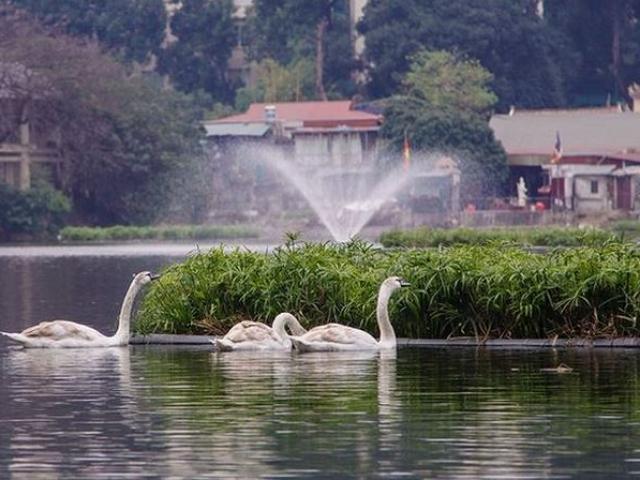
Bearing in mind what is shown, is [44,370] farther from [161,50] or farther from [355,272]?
[161,50]

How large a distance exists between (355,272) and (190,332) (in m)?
2.10

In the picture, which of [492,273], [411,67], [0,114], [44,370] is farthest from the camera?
[411,67]

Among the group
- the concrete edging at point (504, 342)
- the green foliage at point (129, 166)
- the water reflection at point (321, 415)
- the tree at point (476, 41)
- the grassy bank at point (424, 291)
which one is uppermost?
the tree at point (476, 41)

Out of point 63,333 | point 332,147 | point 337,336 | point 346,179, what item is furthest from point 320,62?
point 337,336

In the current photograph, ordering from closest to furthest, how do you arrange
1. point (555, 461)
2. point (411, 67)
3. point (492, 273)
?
point (555, 461) < point (492, 273) < point (411, 67)

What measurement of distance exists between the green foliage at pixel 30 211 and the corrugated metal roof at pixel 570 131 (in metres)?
25.1

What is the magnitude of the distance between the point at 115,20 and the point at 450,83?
69.5 ft

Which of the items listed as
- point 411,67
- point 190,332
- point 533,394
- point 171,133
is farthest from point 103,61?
point 533,394

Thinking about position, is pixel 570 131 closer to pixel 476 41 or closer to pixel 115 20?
pixel 476 41

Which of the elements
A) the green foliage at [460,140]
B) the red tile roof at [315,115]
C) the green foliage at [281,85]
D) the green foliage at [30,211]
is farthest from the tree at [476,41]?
the green foliage at [30,211]

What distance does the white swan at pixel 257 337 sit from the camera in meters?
29.9

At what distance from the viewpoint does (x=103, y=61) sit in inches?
4599

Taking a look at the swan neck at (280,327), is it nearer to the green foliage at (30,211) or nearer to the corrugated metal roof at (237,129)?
the green foliage at (30,211)

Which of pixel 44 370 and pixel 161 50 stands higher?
pixel 161 50
